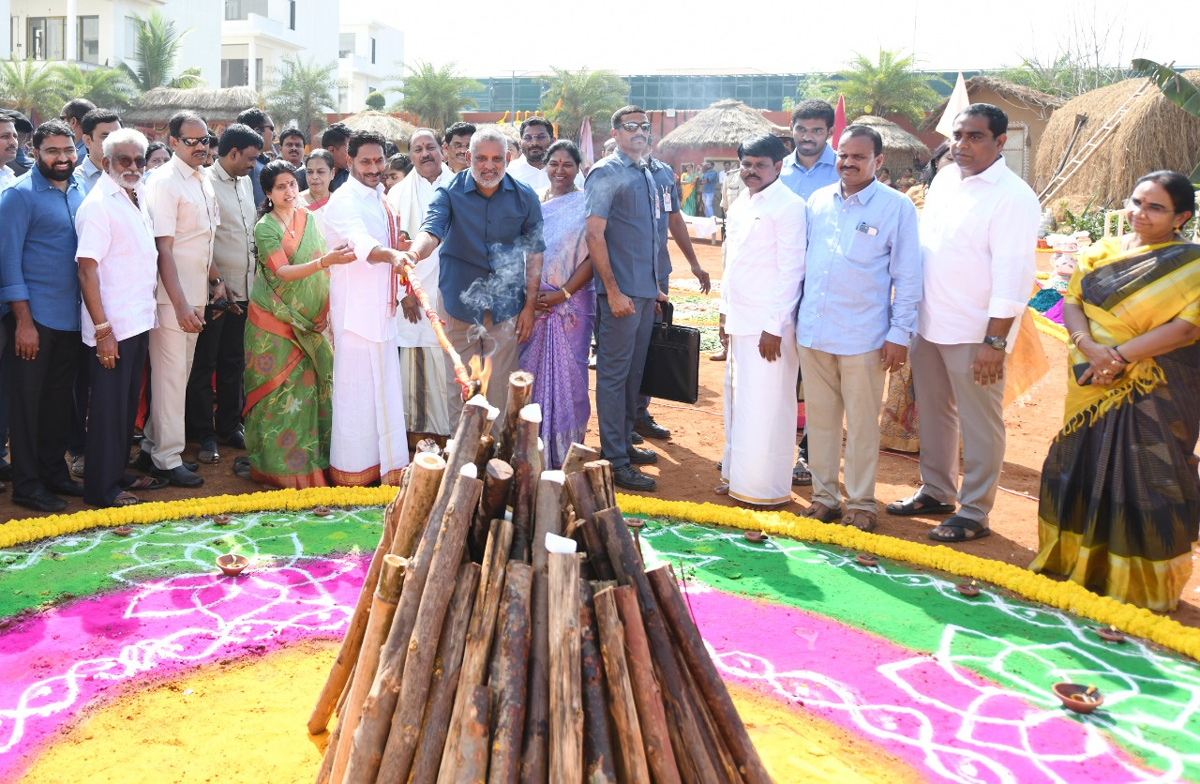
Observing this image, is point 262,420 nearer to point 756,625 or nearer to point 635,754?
point 756,625

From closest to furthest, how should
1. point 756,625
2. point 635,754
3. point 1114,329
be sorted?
point 635,754, point 756,625, point 1114,329

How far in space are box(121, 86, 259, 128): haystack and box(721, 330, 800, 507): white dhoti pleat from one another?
32445 millimetres

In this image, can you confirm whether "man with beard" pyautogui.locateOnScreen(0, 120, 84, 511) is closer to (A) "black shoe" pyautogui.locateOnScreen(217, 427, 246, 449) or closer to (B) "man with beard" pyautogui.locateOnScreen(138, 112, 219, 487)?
(B) "man with beard" pyautogui.locateOnScreen(138, 112, 219, 487)

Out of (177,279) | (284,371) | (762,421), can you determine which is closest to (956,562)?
(762,421)

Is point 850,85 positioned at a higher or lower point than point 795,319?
higher

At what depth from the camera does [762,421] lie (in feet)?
21.2

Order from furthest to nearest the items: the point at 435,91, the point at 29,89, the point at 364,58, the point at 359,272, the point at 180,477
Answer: the point at 364,58 < the point at 435,91 < the point at 29,89 < the point at 180,477 < the point at 359,272

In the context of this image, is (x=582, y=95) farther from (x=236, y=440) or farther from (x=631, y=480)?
(x=631, y=480)

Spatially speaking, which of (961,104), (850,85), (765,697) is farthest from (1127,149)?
(765,697)

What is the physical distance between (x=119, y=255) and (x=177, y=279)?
0.41 metres

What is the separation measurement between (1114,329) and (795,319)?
5.93ft

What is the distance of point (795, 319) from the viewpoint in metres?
6.36

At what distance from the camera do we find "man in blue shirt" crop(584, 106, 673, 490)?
6746 mm

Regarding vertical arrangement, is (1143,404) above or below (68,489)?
above
